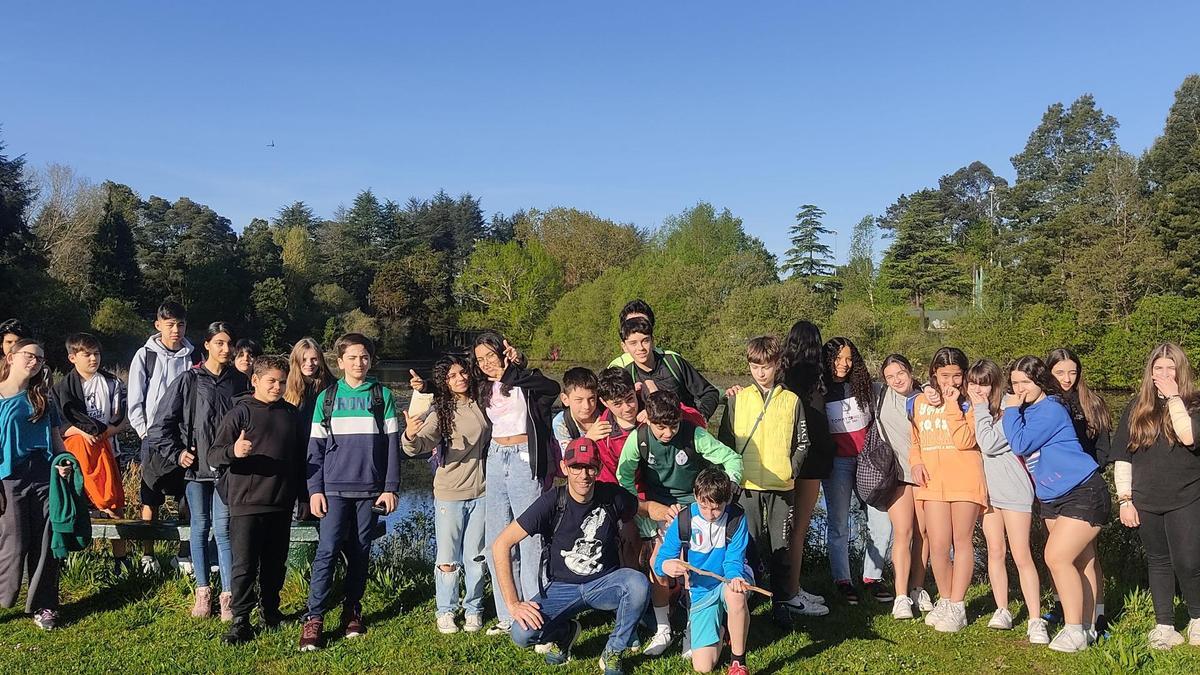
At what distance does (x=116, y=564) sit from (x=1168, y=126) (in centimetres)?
4256

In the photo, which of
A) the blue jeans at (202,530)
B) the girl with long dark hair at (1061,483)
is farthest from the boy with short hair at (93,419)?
the girl with long dark hair at (1061,483)

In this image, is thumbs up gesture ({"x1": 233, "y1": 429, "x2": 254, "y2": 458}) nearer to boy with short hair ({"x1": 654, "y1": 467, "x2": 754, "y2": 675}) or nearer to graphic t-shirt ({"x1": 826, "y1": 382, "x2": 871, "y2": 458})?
boy with short hair ({"x1": 654, "y1": 467, "x2": 754, "y2": 675})

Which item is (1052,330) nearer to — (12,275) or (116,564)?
(116,564)

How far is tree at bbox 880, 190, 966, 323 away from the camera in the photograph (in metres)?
50.3

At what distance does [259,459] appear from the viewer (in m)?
4.75

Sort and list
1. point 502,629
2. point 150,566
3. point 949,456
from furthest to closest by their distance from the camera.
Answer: point 150,566
point 949,456
point 502,629

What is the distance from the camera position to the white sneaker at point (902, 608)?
205 inches

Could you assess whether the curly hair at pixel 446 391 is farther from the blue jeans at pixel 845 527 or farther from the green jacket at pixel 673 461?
the blue jeans at pixel 845 527

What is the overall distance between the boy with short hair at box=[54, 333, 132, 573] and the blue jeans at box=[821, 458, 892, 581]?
509cm

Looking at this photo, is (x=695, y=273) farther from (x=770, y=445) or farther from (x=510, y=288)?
(x=770, y=445)

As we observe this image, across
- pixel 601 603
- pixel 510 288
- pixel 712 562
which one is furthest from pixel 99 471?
pixel 510 288

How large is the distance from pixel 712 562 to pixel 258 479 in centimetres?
266

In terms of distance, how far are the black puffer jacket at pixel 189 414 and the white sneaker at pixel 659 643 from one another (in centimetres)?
293

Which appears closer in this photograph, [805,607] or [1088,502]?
[1088,502]
